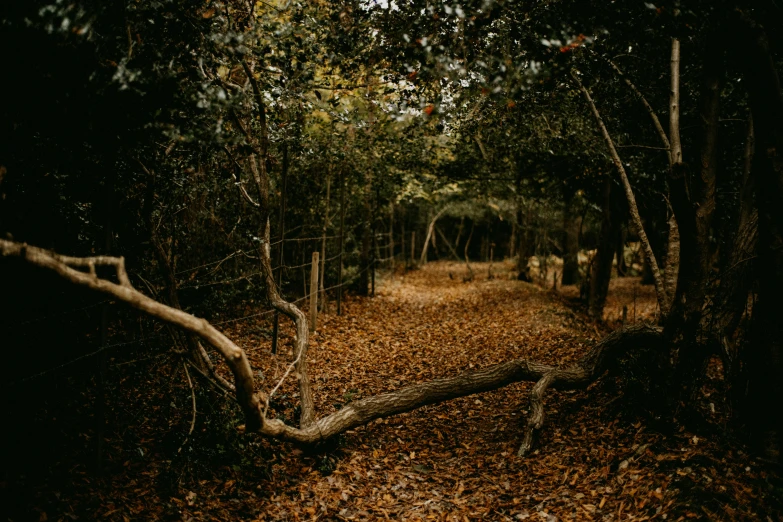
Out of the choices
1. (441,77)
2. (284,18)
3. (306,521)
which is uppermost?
(284,18)

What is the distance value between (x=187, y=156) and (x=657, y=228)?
17.0m

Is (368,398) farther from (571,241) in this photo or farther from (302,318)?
(571,241)

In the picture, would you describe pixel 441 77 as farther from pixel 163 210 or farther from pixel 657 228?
pixel 657 228

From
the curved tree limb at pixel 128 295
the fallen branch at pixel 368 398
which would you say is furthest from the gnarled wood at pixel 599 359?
the curved tree limb at pixel 128 295

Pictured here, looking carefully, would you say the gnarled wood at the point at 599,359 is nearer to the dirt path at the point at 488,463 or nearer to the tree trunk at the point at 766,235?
the dirt path at the point at 488,463

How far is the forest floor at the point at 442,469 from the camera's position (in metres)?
4.15

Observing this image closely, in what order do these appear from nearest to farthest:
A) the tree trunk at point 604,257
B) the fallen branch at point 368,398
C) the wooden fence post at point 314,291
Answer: the fallen branch at point 368,398 → the wooden fence post at point 314,291 → the tree trunk at point 604,257

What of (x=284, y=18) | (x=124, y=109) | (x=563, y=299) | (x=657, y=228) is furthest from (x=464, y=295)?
(x=124, y=109)

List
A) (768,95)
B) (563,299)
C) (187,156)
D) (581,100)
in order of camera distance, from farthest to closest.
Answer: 1. (563,299)
2. (581,100)
3. (187,156)
4. (768,95)

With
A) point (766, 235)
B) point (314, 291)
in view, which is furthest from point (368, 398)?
point (766, 235)

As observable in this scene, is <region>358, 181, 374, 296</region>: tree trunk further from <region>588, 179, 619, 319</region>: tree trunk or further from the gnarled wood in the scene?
the gnarled wood

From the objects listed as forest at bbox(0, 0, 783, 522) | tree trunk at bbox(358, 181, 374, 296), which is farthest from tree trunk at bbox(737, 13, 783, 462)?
tree trunk at bbox(358, 181, 374, 296)

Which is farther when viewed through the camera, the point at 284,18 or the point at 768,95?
the point at 284,18

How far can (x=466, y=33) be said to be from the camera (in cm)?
484
